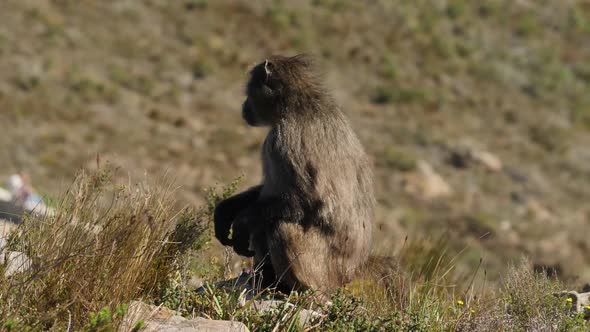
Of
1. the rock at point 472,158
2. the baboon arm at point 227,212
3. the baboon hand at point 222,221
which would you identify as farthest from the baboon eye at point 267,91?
the rock at point 472,158

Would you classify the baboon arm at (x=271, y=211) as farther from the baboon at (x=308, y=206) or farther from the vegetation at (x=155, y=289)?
the vegetation at (x=155, y=289)

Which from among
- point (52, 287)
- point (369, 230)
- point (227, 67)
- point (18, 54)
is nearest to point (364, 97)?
point (227, 67)

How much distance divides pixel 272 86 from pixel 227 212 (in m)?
1.11

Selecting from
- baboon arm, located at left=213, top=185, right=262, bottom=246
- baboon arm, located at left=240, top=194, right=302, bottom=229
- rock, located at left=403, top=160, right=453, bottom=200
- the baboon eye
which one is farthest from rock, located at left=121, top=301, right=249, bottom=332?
rock, located at left=403, top=160, right=453, bottom=200

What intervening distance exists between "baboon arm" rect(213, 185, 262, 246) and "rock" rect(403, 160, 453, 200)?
16381 mm

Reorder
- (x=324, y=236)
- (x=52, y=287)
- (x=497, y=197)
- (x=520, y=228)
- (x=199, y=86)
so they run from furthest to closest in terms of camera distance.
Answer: (x=199, y=86) < (x=497, y=197) < (x=520, y=228) < (x=324, y=236) < (x=52, y=287)

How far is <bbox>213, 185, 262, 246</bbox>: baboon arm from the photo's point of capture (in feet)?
19.3

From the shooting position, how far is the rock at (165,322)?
413 cm

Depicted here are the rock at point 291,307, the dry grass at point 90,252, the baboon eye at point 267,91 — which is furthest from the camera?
the baboon eye at point 267,91

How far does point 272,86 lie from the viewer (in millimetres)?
6191

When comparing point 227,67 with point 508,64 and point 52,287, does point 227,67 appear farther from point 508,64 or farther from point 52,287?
point 52,287

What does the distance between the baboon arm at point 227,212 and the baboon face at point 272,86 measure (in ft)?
2.25

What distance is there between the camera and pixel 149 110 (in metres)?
23.4

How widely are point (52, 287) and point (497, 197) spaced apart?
19869mm
